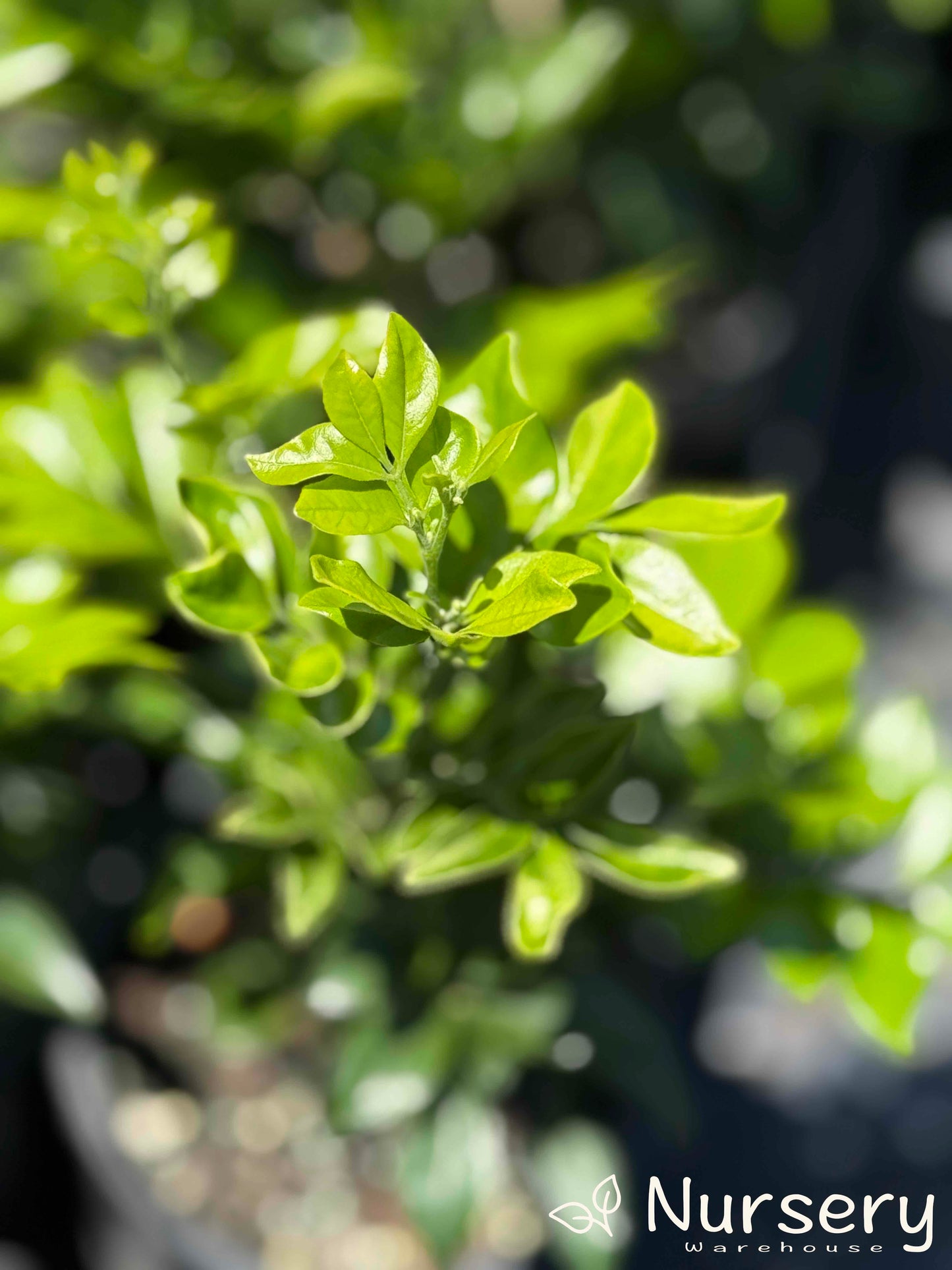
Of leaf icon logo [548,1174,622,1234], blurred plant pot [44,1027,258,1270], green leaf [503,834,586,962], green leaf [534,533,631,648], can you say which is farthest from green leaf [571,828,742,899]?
blurred plant pot [44,1027,258,1270]

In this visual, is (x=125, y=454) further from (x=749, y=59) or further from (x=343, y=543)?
(x=749, y=59)

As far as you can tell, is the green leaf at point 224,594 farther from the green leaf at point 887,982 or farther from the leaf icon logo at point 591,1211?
the leaf icon logo at point 591,1211

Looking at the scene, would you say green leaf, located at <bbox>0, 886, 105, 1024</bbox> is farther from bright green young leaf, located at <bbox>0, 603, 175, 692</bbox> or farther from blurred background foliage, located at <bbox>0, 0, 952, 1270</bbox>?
bright green young leaf, located at <bbox>0, 603, 175, 692</bbox>

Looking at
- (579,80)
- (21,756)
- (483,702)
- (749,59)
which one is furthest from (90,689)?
(749,59)

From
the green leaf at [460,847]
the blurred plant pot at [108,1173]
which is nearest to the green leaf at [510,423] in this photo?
the green leaf at [460,847]

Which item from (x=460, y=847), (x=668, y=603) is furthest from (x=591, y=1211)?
(x=668, y=603)
